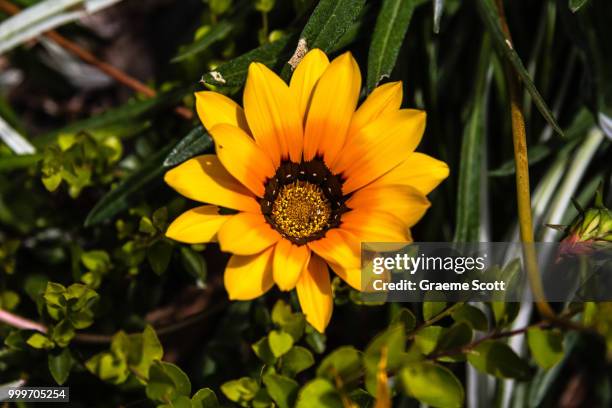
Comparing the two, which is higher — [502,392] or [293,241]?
[293,241]

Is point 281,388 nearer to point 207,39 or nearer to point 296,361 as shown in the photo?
point 296,361

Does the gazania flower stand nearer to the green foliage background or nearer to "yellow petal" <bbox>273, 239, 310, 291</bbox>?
"yellow petal" <bbox>273, 239, 310, 291</bbox>

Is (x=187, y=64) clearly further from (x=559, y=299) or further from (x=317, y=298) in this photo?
(x=559, y=299)

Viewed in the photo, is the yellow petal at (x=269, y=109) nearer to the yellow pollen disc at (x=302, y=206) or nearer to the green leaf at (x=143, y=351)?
the yellow pollen disc at (x=302, y=206)

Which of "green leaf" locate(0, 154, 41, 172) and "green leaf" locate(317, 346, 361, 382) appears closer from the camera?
"green leaf" locate(317, 346, 361, 382)

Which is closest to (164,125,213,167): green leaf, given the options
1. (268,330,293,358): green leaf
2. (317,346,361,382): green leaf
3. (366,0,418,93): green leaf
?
(366,0,418,93): green leaf

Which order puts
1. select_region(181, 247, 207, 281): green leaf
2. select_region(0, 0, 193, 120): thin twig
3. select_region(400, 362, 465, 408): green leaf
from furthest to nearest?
1. select_region(0, 0, 193, 120): thin twig
2. select_region(181, 247, 207, 281): green leaf
3. select_region(400, 362, 465, 408): green leaf

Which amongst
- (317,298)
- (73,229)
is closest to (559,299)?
(317,298)

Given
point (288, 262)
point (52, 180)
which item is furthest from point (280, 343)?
point (52, 180)
